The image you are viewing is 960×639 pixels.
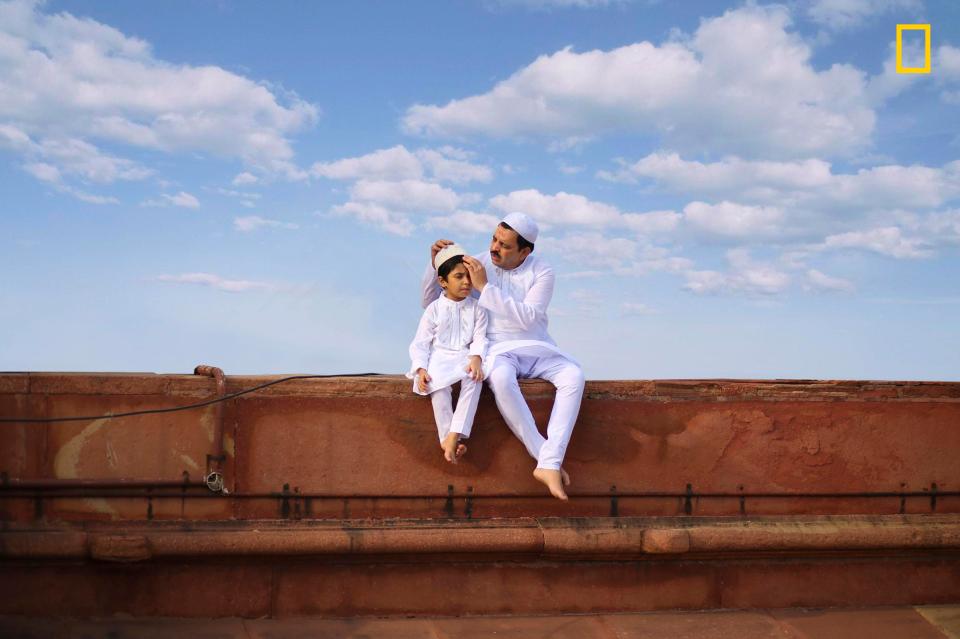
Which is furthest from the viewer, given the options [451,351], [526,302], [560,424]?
[526,302]

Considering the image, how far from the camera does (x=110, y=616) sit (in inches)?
215

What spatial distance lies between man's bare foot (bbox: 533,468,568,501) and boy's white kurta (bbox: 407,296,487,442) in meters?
0.43

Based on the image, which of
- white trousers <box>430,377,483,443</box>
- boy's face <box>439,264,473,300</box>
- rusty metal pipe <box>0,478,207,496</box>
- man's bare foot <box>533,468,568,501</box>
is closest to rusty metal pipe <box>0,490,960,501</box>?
rusty metal pipe <box>0,478,207,496</box>

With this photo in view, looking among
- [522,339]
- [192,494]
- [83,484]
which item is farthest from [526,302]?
[83,484]

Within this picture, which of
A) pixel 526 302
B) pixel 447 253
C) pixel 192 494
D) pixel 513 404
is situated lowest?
pixel 192 494

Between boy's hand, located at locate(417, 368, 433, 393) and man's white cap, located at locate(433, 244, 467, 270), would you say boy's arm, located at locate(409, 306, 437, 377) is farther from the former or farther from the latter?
man's white cap, located at locate(433, 244, 467, 270)

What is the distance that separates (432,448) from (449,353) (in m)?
0.52

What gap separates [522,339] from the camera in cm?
588

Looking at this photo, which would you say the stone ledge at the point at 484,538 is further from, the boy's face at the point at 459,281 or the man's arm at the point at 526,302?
the boy's face at the point at 459,281

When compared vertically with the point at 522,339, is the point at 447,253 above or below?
above

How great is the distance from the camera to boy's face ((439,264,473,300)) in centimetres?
579

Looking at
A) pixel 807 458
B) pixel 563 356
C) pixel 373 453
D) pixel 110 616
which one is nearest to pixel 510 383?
pixel 563 356

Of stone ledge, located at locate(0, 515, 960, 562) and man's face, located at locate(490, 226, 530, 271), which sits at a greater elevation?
man's face, located at locate(490, 226, 530, 271)

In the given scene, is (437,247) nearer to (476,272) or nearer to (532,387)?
(476,272)
